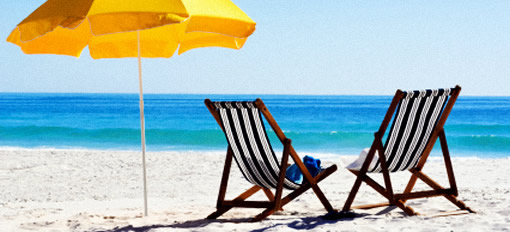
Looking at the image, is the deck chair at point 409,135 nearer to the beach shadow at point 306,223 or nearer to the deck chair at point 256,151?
the beach shadow at point 306,223

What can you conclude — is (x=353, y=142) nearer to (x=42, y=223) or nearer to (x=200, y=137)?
(x=200, y=137)

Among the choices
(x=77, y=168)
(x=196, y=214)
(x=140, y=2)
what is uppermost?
(x=140, y=2)

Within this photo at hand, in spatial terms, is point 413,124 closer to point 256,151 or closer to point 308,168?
point 308,168

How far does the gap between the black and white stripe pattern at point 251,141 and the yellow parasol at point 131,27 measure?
580 millimetres

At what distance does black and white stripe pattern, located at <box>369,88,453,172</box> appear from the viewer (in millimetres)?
3824

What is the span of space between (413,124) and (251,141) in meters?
1.09

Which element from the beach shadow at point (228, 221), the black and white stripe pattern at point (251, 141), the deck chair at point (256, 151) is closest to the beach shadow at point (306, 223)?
the beach shadow at point (228, 221)

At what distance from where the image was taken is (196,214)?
14.8 feet

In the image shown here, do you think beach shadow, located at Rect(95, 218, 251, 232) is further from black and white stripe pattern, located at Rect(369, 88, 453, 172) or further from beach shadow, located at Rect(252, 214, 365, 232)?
black and white stripe pattern, located at Rect(369, 88, 453, 172)

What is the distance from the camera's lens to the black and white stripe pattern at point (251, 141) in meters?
3.84

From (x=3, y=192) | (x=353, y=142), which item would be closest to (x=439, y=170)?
(x=3, y=192)

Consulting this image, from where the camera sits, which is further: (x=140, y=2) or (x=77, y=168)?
(x=77, y=168)

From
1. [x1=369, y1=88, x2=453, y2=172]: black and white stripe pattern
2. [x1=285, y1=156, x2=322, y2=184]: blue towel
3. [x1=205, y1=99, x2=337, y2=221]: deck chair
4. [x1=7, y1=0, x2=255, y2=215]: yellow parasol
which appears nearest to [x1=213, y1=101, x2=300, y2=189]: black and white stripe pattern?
[x1=205, y1=99, x2=337, y2=221]: deck chair

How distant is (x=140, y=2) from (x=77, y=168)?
541cm
